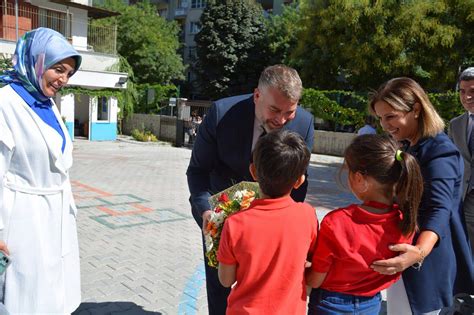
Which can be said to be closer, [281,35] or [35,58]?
[35,58]

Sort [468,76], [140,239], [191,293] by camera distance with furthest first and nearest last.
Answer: [140,239] → [191,293] → [468,76]

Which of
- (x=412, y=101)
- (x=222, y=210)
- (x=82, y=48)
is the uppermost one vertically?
(x=82, y=48)

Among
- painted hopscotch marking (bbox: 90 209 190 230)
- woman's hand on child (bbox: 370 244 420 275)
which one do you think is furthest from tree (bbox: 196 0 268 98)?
woman's hand on child (bbox: 370 244 420 275)

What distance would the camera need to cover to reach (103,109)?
21625 millimetres

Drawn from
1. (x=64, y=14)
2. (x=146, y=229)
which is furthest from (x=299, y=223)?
(x=64, y=14)

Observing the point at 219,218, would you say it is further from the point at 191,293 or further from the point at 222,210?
the point at 191,293

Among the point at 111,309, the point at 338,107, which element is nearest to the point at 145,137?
the point at 338,107

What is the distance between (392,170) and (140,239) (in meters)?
4.23

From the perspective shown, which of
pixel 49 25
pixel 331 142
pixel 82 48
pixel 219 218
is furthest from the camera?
pixel 82 48

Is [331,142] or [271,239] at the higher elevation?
[271,239]

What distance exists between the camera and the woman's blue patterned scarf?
2246 mm

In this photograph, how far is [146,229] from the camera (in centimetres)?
592

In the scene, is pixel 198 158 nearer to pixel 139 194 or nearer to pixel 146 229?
pixel 146 229

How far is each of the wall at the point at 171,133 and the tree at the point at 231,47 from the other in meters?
6.71
